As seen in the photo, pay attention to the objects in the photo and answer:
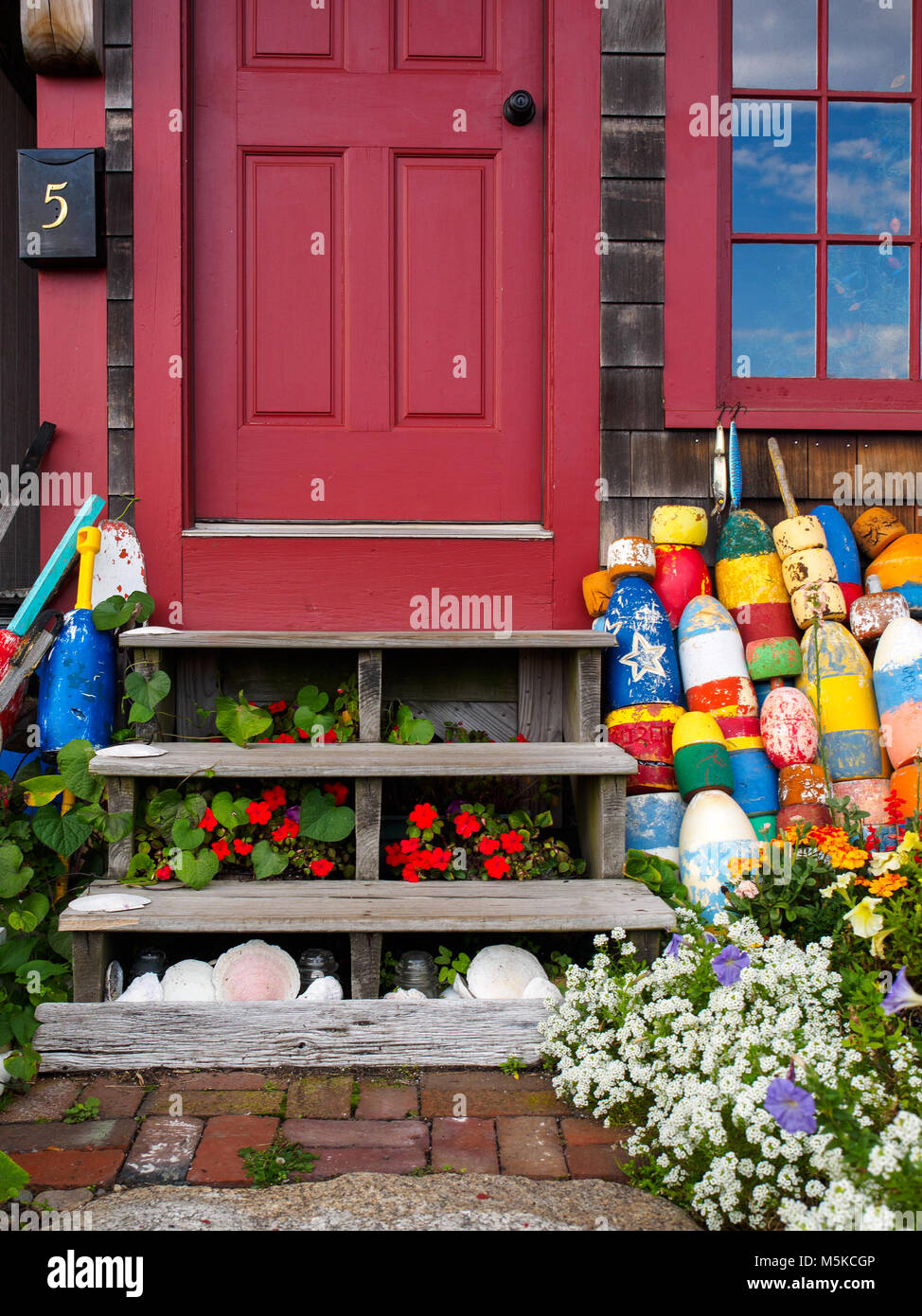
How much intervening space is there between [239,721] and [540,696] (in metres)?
0.91

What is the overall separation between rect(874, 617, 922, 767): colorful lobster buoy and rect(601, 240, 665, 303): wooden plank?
3.99ft

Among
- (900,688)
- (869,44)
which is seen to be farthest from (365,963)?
(869,44)

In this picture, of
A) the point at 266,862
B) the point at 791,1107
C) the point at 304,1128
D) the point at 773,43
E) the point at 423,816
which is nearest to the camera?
the point at 791,1107

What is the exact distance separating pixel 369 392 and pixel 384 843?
136 centimetres

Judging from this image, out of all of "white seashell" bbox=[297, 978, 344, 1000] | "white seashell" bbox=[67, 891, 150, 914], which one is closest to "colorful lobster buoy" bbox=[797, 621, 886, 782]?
"white seashell" bbox=[297, 978, 344, 1000]

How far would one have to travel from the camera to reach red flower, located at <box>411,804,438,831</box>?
2.43 meters

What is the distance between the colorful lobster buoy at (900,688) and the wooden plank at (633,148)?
1531 millimetres

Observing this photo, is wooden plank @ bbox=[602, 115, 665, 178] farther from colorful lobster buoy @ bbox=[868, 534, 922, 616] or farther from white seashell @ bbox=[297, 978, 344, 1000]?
white seashell @ bbox=[297, 978, 344, 1000]

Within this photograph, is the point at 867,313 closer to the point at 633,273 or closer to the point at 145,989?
the point at 633,273

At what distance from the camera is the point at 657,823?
2510 millimetres

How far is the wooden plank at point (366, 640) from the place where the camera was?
2.53 m

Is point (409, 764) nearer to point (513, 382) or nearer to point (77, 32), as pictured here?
point (513, 382)

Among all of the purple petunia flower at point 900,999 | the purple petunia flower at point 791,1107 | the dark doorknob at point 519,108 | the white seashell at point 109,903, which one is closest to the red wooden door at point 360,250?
the dark doorknob at point 519,108

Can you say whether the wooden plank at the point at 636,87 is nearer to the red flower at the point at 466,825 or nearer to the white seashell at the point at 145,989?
the red flower at the point at 466,825
